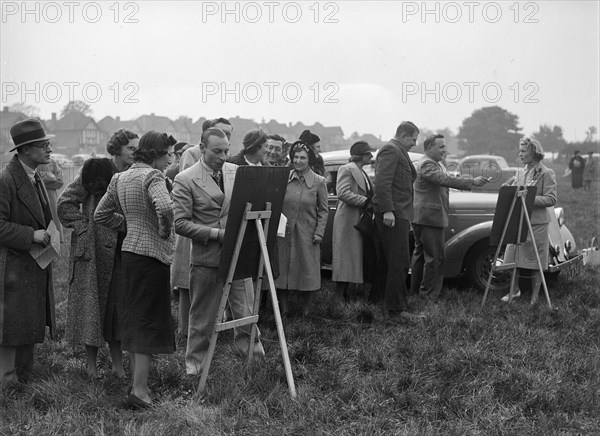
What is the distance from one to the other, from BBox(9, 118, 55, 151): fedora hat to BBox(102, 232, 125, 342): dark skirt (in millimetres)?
899

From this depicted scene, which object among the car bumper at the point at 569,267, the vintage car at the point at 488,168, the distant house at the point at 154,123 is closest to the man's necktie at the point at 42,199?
the car bumper at the point at 569,267

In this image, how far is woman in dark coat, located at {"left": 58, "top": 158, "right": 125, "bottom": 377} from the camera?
4.93 metres

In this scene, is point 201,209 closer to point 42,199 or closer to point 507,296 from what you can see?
point 42,199

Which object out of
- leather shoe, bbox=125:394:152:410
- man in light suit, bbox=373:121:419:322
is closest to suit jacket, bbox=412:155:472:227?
man in light suit, bbox=373:121:419:322

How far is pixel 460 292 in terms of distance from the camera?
8.20 meters

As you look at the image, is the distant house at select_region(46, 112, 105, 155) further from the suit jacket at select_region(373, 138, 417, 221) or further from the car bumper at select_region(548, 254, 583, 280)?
the suit jacket at select_region(373, 138, 417, 221)

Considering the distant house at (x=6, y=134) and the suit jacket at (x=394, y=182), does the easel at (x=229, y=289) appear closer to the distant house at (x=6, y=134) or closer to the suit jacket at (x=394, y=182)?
the distant house at (x=6, y=134)

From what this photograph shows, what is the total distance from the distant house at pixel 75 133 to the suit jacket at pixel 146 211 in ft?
244

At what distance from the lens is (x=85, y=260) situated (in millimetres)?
4965

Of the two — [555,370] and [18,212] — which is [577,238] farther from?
[18,212]

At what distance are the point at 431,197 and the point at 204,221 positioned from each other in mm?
3573

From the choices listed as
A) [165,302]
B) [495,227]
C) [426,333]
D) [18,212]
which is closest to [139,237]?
[165,302]

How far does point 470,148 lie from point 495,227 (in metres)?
66.4

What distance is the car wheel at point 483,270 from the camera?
8.33 m
